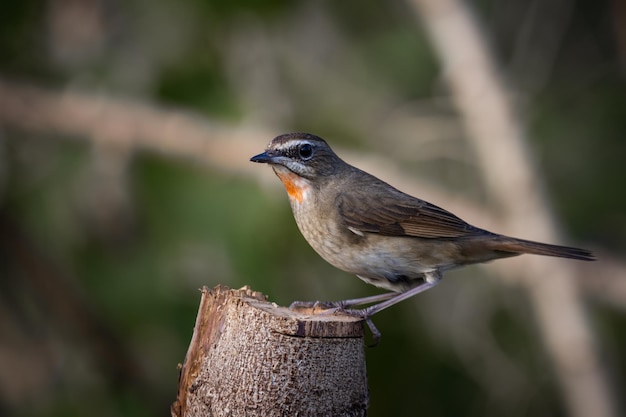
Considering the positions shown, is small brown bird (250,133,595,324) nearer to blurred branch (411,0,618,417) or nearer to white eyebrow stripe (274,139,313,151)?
white eyebrow stripe (274,139,313,151)

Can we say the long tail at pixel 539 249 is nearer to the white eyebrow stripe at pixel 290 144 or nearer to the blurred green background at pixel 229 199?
the white eyebrow stripe at pixel 290 144

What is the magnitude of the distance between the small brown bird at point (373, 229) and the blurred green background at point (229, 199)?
2.76 metres

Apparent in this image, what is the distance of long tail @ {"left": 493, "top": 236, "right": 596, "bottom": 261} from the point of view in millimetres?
4438

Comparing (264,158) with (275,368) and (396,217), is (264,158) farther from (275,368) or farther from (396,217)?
(275,368)

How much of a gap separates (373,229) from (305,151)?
588 millimetres

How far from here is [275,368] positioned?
3.01 metres

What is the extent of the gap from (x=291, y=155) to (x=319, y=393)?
2.01m

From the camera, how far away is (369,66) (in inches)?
392

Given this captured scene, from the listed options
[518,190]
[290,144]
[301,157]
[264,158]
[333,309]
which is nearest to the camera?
[333,309]

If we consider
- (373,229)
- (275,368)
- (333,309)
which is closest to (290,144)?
(373,229)

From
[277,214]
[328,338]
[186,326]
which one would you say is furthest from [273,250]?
[328,338]

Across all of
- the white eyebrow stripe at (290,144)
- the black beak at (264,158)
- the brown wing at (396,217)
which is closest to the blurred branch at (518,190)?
the brown wing at (396,217)

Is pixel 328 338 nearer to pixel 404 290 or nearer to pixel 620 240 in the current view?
pixel 404 290

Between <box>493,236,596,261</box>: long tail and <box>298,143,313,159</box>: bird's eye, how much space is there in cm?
117
